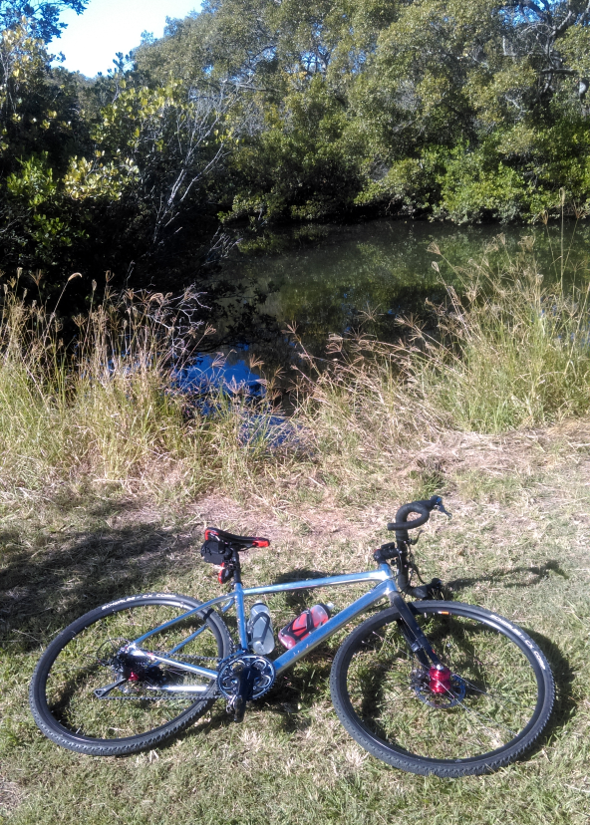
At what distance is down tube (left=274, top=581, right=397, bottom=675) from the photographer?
8.32ft

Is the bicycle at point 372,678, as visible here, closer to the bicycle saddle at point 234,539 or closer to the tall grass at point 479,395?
the bicycle saddle at point 234,539

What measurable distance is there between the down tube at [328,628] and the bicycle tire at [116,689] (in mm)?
249

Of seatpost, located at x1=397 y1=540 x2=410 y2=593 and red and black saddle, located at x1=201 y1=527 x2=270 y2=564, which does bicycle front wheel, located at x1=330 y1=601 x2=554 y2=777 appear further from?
red and black saddle, located at x1=201 y1=527 x2=270 y2=564

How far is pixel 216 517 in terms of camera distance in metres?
4.25

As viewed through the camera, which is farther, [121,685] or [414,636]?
[121,685]

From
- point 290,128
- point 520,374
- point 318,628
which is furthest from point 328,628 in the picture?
point 290,128

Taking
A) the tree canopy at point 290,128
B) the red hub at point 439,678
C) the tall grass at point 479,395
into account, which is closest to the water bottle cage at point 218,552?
the red hub at point 439,678

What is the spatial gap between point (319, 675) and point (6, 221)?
230 inches

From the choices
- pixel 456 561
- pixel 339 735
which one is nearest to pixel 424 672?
pixel 339 735

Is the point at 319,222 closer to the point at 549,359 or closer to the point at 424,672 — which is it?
the point at 549,359

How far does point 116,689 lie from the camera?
269 centimetres

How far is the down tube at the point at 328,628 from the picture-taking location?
2535mm

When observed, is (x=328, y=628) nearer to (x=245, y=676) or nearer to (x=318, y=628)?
(x=318, y=628)

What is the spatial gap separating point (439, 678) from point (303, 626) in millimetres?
552
